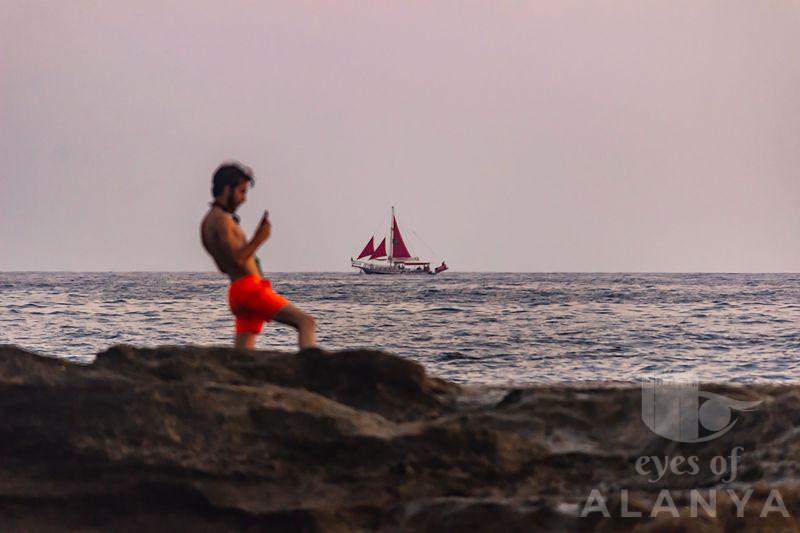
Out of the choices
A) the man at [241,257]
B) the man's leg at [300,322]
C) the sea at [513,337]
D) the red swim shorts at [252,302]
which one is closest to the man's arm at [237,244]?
the man at [241,257]

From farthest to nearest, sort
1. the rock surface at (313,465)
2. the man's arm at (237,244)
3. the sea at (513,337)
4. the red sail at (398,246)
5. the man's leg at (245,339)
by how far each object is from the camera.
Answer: the red sail at (398,246)
the sea at (513,337)
the man's leg at (245,339)
the man's arm at (237,244)
the rock surface at (313,465)

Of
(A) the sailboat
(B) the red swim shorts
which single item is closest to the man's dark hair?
(B) the red swim shorts

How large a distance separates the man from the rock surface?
0.94 meters

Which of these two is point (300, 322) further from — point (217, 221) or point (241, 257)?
point (217, 221)

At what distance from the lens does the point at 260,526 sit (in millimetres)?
3607

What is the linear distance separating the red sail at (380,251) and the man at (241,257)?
94.4 metres

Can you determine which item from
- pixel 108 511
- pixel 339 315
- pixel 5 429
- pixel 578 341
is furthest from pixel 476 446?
pixel 339 315

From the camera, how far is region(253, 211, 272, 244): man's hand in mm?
5034

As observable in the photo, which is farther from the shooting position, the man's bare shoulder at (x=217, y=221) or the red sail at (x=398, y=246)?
the red sail at (x=398, y=246)

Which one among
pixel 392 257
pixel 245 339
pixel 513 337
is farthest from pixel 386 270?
pixel 245 339

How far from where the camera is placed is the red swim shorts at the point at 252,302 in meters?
5.09

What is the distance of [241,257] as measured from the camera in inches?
198

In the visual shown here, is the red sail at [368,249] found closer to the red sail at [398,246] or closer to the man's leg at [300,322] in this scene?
the red sail at [398,246]

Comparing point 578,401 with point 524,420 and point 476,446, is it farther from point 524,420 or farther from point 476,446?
point 476,446
